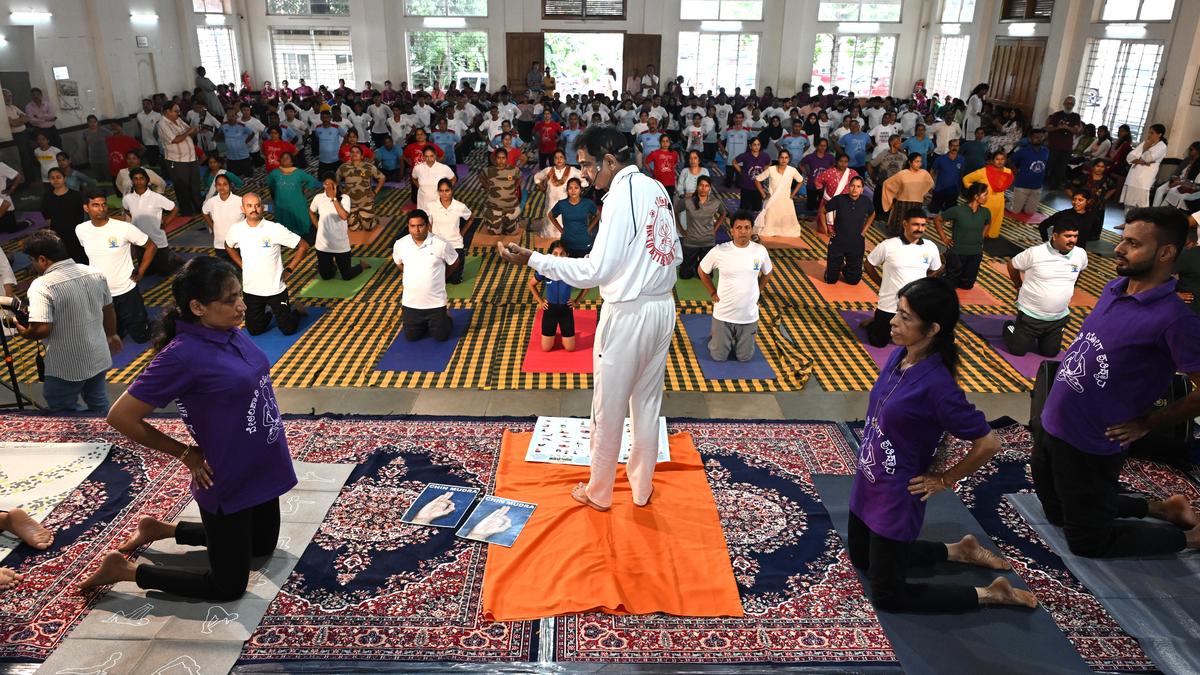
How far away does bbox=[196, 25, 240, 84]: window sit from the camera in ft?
64.4

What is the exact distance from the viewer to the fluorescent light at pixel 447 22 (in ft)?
71.6

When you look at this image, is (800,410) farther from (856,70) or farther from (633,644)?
(856,70)

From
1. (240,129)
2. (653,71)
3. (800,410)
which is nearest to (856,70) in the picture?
(653,71)

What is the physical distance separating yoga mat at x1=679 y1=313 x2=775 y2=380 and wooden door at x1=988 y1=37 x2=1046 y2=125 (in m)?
12.5

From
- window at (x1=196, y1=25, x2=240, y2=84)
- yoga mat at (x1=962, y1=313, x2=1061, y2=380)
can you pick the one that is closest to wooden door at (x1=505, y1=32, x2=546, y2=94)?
window at (x1=196, y1=25, x2=240, y2=84)

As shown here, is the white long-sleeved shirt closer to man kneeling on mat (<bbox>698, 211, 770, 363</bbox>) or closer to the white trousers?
the white trousers

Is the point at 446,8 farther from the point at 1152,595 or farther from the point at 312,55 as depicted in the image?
the point at 1152,595

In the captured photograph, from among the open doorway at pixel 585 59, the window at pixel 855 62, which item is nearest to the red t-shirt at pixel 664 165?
the open doorway at pixel 585 59

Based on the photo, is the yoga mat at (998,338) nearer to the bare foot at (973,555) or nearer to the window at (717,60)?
the bare foot at (973,555)

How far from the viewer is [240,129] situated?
41.1 ft

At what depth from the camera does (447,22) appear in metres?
21.8

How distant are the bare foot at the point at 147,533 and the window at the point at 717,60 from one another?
68.8ft

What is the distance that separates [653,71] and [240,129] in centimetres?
1248

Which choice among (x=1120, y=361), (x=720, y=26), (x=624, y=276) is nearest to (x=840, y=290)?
(x=1120, y=361)
